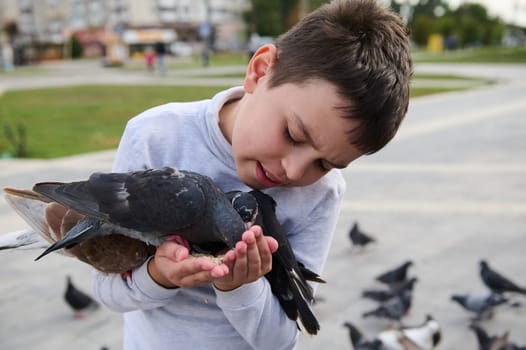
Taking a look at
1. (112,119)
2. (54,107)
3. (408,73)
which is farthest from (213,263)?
(54,107)

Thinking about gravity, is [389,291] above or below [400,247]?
above

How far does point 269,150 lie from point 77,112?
13.9 meters

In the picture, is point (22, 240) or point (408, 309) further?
point (408, 309)

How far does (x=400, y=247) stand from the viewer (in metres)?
4.91

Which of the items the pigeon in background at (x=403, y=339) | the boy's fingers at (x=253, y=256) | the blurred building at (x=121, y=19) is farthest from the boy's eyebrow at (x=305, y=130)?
the blurred building at (x=121, y=19)

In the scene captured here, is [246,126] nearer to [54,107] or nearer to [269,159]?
[269,159]

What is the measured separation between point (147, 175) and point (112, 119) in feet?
38.8

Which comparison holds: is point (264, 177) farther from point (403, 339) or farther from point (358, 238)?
point (358, 238)

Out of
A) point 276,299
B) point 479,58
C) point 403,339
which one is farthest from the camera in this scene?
point 479,58

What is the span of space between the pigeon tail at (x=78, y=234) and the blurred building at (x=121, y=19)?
73.0 metres

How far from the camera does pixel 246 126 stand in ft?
5.10

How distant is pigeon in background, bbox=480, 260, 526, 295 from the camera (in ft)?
12.4

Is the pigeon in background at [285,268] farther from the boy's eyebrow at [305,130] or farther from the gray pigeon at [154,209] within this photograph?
the boy's eyebrow at [305,130]

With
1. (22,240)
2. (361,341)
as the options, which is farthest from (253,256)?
(361,341)
